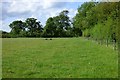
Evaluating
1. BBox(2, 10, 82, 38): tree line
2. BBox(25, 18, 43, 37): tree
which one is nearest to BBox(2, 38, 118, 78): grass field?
BBox(2, 10, 82, 38): tree line

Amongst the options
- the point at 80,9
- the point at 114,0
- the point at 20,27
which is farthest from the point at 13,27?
the point at 114,0

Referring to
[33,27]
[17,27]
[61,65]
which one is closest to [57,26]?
[33,27]

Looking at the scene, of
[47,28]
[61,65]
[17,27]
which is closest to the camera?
[61,65]

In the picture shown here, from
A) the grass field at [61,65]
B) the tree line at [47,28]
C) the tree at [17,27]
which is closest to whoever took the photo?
the grass field at [61,65]

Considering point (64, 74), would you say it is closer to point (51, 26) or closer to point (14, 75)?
point (14, 75)

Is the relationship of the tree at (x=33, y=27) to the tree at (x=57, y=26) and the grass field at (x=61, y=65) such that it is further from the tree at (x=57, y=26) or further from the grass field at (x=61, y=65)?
the grass field at (x=61, y=65)

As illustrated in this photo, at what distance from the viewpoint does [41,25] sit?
159 meters

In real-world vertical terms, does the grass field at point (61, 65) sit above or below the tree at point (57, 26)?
below

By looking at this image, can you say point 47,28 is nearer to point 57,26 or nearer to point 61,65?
point 57,26

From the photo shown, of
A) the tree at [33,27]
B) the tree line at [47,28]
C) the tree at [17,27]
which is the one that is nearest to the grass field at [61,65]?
the tree line at [47,28]

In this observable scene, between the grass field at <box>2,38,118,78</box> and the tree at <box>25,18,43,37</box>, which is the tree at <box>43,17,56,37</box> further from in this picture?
the grass field at <box>2,38,118,78</box>

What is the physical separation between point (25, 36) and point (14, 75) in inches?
5493

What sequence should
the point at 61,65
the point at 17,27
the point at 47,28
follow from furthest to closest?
the point at 17,27
the point at 47,28
the point at 61,65

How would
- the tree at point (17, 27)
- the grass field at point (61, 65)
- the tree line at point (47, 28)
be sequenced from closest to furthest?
the grass field at point (61, 65)
the tree line at point (47, 28)
the tree at point (17, 27)
